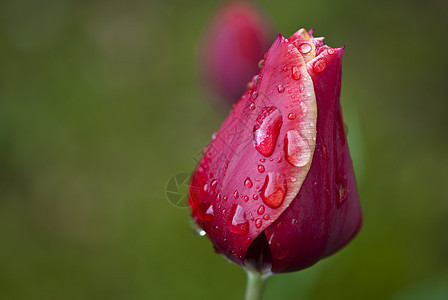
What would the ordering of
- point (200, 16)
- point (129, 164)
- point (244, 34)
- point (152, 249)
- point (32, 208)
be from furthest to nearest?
point (200, 16) < point (129, 164) < point (32, 208) < point (152, 249) < point (244, 34)

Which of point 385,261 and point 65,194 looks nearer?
point 385,261

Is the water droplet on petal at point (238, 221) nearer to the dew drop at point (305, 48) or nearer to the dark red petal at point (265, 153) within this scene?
the dark red petal at point (265, 153)

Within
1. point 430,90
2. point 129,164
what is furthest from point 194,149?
point 430,90

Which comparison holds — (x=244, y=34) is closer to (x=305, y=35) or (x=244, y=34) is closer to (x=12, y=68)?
(x=305, y=35)

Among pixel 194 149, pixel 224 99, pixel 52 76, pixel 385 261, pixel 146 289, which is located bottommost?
pixel 385 261

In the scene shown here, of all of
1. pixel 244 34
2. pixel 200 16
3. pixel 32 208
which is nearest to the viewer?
pixel 244 34

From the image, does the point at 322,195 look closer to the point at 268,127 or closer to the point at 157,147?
the point at 268,127

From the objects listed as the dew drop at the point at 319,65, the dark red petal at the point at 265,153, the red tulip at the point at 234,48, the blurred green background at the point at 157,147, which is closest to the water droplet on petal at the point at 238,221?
the dark red petal at the point at 265,153
